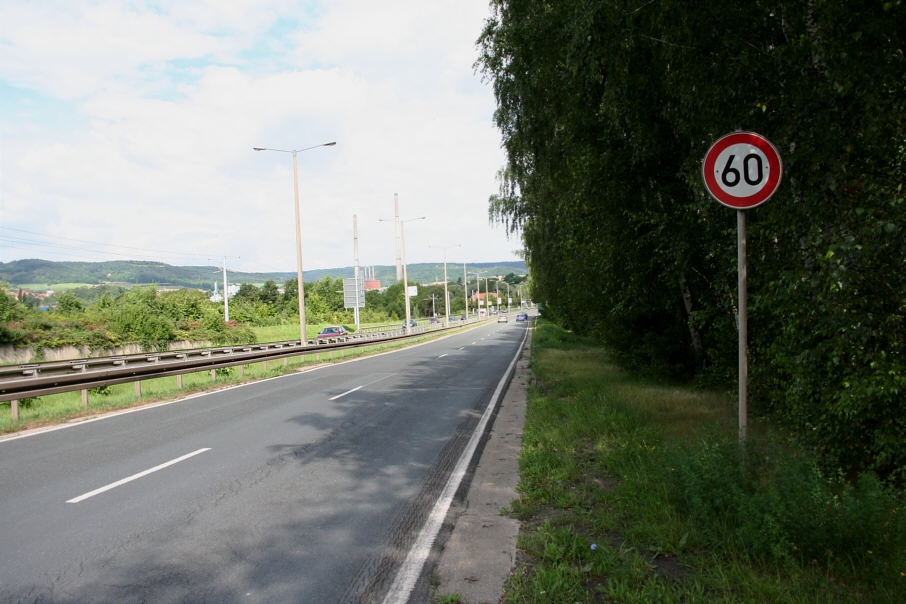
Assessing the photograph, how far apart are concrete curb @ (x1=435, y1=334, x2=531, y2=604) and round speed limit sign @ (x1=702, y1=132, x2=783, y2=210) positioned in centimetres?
342

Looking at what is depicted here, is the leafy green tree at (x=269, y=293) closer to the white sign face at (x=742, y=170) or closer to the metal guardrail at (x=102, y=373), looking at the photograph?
the metal guardrail at (x=102, y=373)

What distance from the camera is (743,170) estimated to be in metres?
4.79

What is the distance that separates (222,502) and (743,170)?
18.8 feet

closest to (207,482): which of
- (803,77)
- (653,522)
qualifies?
(653,522)

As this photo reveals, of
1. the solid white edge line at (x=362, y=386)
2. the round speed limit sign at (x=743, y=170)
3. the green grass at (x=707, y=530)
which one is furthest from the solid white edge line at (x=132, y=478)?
the round speed limit sign at (x=743, y=170)

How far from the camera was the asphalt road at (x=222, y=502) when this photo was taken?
3889mm

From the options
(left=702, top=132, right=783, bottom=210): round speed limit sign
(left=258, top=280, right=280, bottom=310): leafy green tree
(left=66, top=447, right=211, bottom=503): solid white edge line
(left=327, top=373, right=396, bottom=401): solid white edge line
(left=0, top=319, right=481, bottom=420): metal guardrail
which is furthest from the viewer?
(left=258, top=280, right=280, bottom=310): leafy green tree

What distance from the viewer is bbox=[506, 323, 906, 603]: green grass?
11.0 ft

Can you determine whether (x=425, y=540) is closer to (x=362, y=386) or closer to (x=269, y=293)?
(x=362, y=386)

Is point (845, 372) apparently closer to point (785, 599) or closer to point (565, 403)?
point (785, 599)

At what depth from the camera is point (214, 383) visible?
54.2 ft

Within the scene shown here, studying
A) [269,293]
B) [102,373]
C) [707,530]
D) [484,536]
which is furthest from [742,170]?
[269,293]

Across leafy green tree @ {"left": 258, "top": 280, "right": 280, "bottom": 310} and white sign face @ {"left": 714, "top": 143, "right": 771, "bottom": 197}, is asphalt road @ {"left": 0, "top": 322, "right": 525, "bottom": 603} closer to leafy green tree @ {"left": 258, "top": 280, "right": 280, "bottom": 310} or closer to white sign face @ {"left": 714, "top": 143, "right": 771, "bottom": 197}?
white sign face @ {"left": 714, "top": 143, "right": 771, "bottom": 197}

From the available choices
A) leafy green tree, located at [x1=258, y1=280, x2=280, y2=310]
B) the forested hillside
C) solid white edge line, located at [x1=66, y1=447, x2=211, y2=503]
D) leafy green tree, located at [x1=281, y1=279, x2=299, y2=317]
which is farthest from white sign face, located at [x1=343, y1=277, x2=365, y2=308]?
leafy green tree, located at [x1=258, y1=280, x2=280, y2=310]
